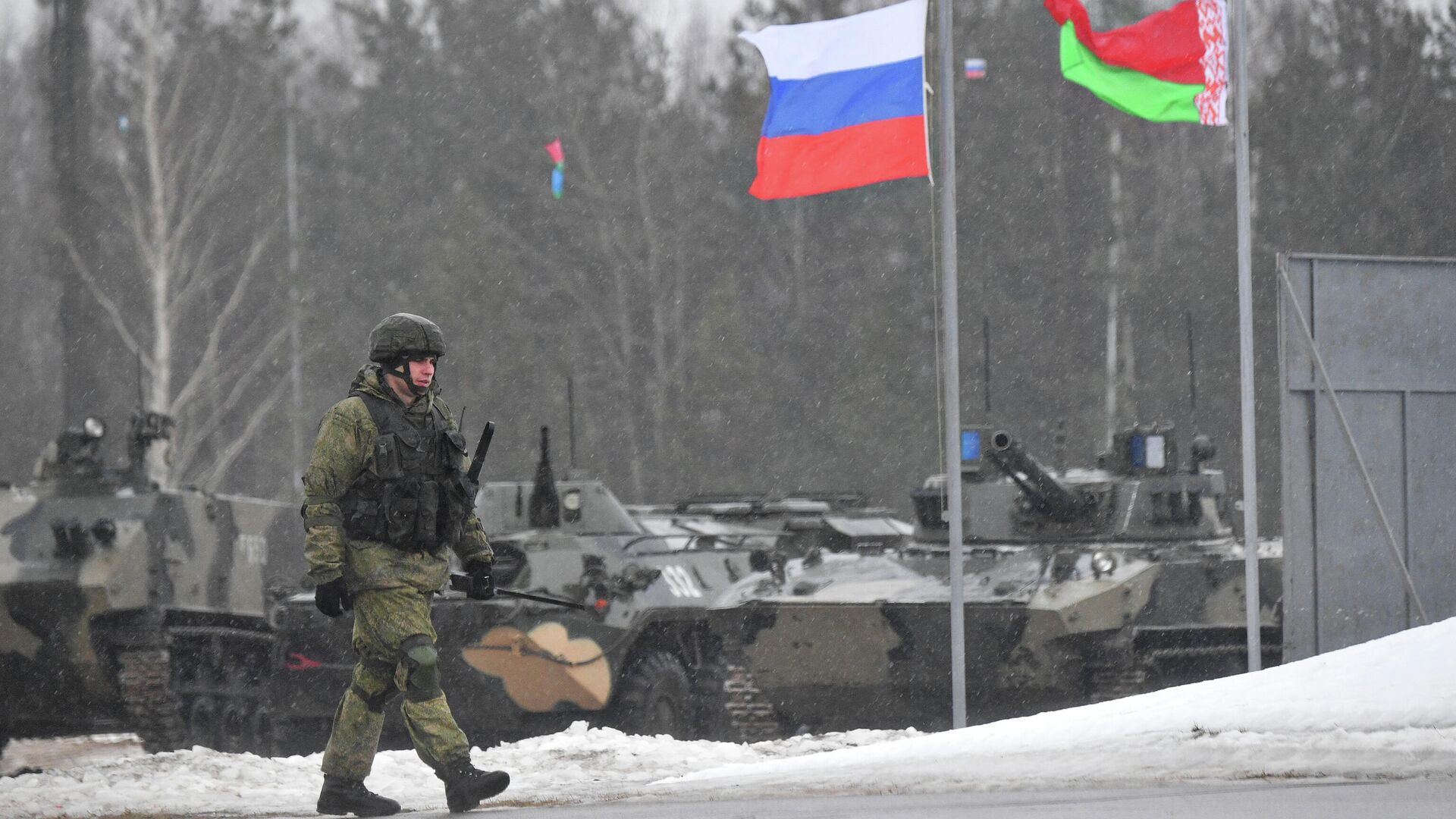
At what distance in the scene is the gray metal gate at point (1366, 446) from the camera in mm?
10148

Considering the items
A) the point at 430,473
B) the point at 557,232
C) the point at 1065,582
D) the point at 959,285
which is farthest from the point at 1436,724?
the point at 557,232

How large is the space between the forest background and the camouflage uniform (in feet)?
79.0

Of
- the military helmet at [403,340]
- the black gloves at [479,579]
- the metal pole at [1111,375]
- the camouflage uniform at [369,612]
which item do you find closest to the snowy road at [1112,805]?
the camouflage uniform at [369,612]

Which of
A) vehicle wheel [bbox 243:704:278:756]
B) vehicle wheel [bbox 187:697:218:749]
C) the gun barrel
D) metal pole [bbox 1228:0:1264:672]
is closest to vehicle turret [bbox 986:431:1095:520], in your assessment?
the gun barrel

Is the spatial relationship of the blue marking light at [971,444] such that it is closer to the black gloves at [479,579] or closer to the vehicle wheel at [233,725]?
the vehicle wheel at [233,725]

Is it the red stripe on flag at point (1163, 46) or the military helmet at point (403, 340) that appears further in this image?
the red stripe on flag at point (1163, 46)

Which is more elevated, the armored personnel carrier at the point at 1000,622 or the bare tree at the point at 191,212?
the bare tree at the point at 191,212

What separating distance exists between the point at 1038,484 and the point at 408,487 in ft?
27.2

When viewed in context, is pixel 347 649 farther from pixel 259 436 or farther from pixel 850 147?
pixel 259 436

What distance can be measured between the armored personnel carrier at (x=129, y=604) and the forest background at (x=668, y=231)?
14.9 metres

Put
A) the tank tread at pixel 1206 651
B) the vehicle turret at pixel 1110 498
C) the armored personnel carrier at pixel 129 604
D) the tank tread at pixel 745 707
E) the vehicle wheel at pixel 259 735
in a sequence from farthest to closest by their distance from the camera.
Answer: the vehicle wheel at pixel 259 735 < the vehicle turret at pixel 1110 498 < the armored personnel carrier at pixel 129 604 < the tank tread at pixel 1206 651 < the tank tread at pixel 745 707

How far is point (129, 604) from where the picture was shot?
1412cm

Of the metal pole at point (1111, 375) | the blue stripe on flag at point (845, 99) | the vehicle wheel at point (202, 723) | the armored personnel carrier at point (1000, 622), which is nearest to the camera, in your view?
the blue stripe on flag at point (845, 99)

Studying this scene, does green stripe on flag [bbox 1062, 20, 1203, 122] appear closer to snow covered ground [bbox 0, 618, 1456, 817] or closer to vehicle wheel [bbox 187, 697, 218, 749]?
snow covered ground [bbox 0, 618, 1456, 817]
